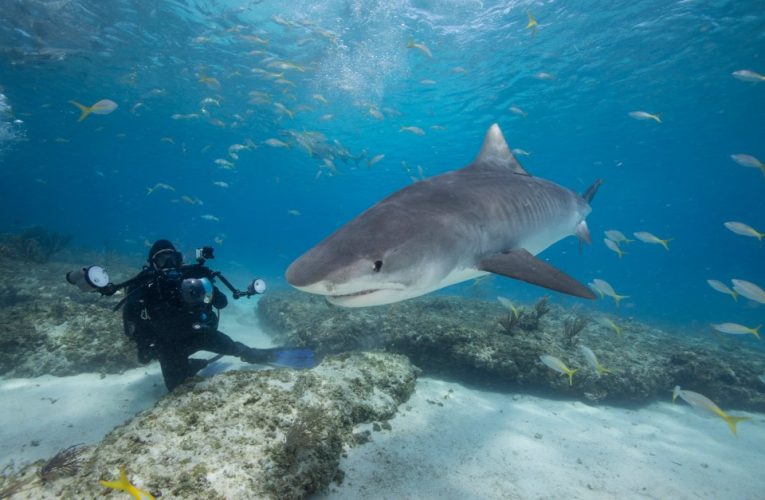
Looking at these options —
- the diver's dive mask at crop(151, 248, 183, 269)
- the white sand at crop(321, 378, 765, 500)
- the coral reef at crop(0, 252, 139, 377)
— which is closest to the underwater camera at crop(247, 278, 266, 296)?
the diver's dive mask at crop(151, 248, 183, 269)

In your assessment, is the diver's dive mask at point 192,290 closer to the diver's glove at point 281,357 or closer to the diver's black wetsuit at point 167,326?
the diver's black wetsuit at point 167,326

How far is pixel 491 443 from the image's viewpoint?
3973 millimetres

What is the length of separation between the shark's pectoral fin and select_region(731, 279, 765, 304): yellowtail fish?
271 inches

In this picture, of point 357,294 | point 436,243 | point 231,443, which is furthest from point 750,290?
point 231,443

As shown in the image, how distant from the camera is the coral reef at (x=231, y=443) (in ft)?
7.42

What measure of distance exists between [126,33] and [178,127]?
18102mm

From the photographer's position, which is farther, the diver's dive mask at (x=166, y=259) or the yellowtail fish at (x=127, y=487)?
the diver's dive mask at (x=166, y=259)

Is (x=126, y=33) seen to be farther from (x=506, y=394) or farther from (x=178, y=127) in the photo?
(x=506, y=394)

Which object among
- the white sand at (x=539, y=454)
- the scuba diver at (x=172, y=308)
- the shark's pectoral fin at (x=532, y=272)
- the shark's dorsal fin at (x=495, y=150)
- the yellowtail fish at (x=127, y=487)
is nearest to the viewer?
the yellowtail fish at (x=127, y=487)

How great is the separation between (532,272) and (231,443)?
271 cm

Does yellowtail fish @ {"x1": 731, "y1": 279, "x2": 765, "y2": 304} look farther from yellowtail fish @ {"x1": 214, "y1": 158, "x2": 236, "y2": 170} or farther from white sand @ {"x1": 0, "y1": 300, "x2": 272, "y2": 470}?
yellowtail fish @ {"x1": 214, "y1": 158, "x2": 236, "y2": 170}

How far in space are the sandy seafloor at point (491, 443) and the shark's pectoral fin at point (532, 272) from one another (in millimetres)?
2007

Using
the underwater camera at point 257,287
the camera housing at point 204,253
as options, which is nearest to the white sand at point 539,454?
the underwater camera at point 257,287

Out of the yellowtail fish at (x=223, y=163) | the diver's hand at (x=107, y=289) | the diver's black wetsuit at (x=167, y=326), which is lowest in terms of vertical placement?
the diver's black wetsuit at (x=167, y=326)
